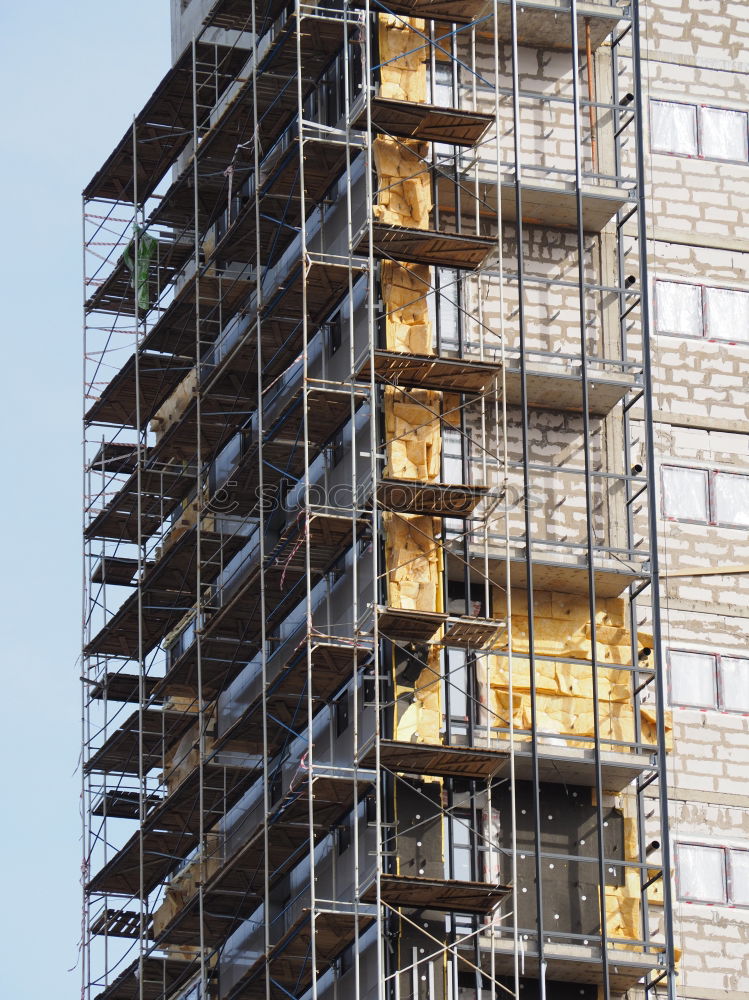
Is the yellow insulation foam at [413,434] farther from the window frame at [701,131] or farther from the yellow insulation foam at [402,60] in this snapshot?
the window frame at [701,131]

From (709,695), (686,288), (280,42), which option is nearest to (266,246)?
(280,42)

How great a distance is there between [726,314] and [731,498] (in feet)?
12.6

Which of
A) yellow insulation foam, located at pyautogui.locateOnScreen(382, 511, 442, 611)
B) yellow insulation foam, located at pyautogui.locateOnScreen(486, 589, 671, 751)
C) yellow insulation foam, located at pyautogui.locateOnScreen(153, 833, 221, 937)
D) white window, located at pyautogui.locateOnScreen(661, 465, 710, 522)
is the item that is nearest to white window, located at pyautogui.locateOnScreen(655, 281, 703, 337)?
white window, located at pyautogui.locateOnScreen(661, 465, 710, 522)

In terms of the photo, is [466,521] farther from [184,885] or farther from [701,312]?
[184,885]

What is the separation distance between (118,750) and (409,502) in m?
15.9

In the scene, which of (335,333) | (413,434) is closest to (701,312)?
(335,333)

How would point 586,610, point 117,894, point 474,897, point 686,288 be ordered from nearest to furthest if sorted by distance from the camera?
point 474,897 → point 586,610 → point 686,288 → point 117,894

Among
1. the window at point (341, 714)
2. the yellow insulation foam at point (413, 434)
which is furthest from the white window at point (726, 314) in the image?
the window at point (341, 714)

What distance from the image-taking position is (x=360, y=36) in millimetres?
56906

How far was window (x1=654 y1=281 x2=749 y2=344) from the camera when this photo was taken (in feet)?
194

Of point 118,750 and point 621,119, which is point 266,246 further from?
point 118,750

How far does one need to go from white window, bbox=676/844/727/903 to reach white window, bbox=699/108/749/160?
46.4 feet

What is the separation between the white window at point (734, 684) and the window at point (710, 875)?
8.96ft

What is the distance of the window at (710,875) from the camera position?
55250mm
